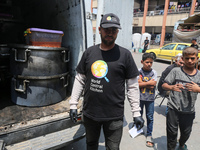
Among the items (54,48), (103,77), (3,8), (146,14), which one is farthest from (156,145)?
(146,14)

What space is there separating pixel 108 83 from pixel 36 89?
1.40m

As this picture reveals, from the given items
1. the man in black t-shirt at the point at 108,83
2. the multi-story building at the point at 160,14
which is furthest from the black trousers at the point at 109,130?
the multi-story building at the point at 160,14

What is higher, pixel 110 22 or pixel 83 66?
pixel 110 22

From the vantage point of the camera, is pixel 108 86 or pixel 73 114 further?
pixel 73 114

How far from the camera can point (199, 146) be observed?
3.09 m

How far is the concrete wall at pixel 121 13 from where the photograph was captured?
108 inches

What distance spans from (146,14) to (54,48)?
86.7 ft

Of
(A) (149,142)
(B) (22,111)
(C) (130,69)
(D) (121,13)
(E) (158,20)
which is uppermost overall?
(E) (158,20)

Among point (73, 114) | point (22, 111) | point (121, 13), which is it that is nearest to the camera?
point (73, 114)

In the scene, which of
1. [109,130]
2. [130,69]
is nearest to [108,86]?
[130,69]

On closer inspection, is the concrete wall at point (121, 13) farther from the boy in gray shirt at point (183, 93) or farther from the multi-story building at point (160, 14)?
the multi-story building at point (160, 14)

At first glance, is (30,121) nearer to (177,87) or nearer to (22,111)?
(22,111)

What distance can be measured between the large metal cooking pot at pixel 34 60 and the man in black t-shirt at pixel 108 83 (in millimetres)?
846

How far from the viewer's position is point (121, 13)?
126 inches
